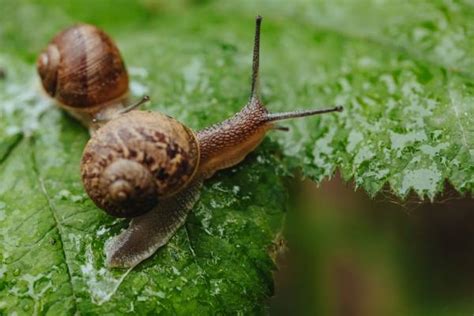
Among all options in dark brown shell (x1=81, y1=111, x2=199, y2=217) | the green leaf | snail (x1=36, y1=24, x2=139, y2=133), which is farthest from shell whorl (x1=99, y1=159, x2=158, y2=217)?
snail (x1=36, y1=24, x2=139, y2=133)

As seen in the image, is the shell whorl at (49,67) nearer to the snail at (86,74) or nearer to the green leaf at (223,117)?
the snail at (86,74)

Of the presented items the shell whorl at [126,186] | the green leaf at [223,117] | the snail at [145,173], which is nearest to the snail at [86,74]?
the green leaf at [223,117]

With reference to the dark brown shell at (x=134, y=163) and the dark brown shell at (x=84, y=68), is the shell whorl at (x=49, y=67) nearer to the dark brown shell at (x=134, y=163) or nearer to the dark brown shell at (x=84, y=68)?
the dark brown shell at (x=84, y=68)

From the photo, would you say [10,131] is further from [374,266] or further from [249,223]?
[374,266]

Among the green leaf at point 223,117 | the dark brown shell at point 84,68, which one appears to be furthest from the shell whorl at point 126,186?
the dark brown shell at point 84,68

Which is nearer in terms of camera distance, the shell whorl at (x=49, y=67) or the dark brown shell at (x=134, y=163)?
the dark brown shell at (x=134, y=163)

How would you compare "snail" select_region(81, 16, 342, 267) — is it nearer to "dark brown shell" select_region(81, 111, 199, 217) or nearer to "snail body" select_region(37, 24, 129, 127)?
"dark brown shell" select_region(81, 111, 199, 217)
